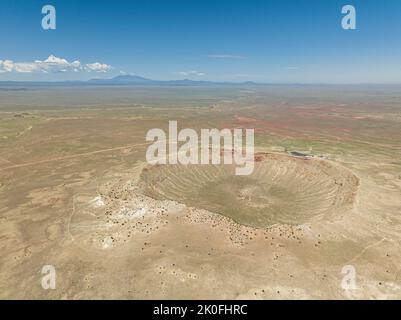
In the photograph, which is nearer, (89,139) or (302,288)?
(302,288)

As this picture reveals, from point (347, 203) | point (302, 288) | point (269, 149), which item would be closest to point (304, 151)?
point (269, 149)

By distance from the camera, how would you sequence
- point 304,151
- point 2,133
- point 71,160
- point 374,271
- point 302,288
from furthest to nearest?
point 2,133 < point 304,151 < point 71,160 < point 374,271 < point 302,288

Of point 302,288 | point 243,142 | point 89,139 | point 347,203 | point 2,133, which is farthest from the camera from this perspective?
point 2,133

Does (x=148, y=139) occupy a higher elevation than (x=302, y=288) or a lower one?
higher

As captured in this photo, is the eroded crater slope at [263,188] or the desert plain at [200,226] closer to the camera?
the desert plain at [200,226]

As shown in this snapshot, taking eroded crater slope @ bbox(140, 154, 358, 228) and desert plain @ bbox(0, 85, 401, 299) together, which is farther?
eroded crater slope @ bbox(140, 154, 358, 228)

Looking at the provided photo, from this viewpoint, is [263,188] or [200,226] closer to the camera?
[200,226]

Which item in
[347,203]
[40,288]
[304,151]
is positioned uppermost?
[304,151]

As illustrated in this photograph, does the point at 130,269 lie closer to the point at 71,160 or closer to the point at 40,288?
the point at 40,288

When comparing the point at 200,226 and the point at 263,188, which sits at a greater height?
the point at 263,188
